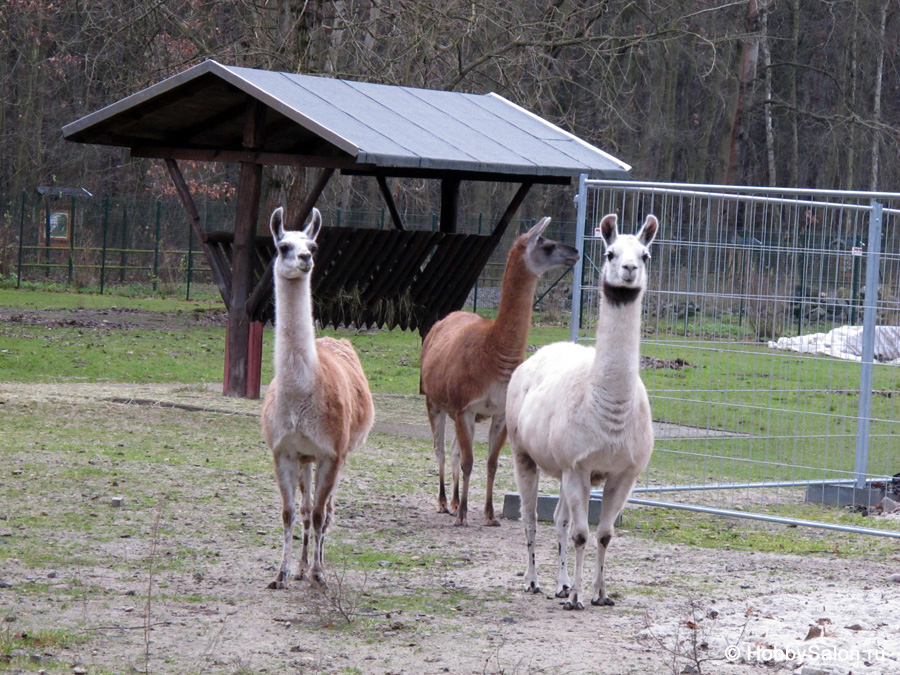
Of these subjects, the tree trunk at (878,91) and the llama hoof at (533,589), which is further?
the tree trunk at (878,91)

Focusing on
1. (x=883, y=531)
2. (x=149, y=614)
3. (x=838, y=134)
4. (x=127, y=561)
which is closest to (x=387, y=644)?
(x=149, y=614)

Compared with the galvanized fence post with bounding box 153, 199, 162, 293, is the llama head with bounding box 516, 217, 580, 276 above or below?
below

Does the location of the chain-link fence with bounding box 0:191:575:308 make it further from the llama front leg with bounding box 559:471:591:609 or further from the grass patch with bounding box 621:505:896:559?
the llama front leg with bounding box 559:471:591:609

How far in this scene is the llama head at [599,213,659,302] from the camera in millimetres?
5508

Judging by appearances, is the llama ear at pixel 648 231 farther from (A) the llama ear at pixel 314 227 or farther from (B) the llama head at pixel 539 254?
(B) the llama head at pixel 539 254

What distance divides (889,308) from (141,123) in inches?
311

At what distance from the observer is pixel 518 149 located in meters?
11.5

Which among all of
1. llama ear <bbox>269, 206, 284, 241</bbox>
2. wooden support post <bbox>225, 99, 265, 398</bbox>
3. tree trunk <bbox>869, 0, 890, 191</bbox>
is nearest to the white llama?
llama ear <bbox>269, 206, 284, 241</bbox>

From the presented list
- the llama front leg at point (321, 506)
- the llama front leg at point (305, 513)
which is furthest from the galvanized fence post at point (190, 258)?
the llama front leg at point (321, 506)

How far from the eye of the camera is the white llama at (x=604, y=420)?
222 inches

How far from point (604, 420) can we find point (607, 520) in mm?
532

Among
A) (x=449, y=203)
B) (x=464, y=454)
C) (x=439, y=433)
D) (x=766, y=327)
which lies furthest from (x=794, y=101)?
(x=464, y=454)

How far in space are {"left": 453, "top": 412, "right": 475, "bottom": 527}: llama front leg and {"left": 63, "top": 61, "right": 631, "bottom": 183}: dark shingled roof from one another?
276 cm

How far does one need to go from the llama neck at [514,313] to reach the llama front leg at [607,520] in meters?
2.12
